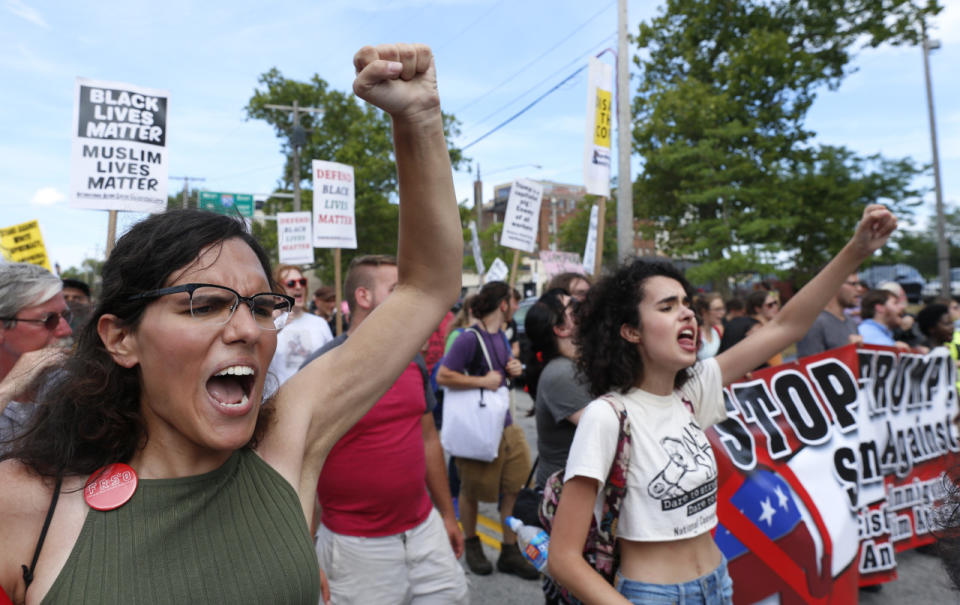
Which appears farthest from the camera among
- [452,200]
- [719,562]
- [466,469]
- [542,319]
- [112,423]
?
[466,469]

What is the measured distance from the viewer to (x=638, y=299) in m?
2.54

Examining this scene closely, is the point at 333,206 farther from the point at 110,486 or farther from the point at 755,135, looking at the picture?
the point at 755,135

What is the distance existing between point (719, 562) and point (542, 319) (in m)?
1.68

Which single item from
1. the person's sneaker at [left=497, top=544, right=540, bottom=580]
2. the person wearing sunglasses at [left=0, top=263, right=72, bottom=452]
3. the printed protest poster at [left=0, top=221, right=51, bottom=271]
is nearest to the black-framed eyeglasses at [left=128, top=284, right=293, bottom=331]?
the person wearing sunglasses at [left=0, top=263, right=72, bottom=452]

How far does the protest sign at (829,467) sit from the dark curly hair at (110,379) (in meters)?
2.82

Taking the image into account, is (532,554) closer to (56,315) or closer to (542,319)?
(542,319)

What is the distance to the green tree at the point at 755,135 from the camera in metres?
19.7

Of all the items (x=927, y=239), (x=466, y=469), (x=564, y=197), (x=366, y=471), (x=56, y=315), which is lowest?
(x=466, y=469)

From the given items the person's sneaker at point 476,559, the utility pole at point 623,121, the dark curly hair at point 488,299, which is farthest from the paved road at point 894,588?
the utility pole at point 623,121

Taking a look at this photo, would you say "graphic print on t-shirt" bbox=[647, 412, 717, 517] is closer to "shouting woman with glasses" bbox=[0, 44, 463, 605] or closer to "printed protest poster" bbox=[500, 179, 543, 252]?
"shouting woman with glasses" bbox=[0, 44, 463, 605]

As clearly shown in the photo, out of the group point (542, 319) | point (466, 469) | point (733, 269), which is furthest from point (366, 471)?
point (733, 269)

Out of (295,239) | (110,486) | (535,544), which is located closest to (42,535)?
(110,486)

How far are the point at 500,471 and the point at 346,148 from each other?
960 inches

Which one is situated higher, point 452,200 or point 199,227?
point 452,200
